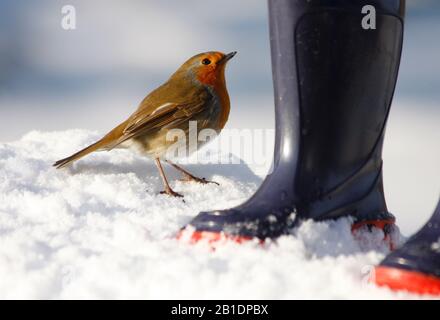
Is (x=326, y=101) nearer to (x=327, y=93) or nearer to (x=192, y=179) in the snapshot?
(x=327, y=93)

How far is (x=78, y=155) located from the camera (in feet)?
8.14

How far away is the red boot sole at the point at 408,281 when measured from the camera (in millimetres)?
1250

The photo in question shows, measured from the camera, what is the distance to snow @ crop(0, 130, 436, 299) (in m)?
1.25

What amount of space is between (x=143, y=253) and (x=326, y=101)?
590mm

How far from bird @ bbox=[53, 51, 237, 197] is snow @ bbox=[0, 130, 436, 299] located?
17.9 inches

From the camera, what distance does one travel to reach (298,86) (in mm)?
1632

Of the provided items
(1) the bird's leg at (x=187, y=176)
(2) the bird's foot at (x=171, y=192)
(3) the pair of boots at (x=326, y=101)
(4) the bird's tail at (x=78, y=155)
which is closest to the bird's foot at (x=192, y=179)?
(1) the bird's leg at (x=187, y=176)

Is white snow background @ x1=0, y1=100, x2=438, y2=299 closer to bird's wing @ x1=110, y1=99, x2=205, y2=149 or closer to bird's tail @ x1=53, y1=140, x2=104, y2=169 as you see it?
bird's tail @ x1=53, y1=140, x2=104, y2=169

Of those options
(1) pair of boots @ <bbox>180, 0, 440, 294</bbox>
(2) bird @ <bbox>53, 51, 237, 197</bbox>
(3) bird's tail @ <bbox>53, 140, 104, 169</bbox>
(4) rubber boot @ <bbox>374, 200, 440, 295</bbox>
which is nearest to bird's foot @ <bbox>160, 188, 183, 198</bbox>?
(2) bird @ <bbox>53, 51, 237, 197</bbox>

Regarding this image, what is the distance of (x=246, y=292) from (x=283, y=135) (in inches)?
21.8

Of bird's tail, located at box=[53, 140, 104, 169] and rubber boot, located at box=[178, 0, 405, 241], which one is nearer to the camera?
rubber boot, located at box=[178, 0, 405, 241]

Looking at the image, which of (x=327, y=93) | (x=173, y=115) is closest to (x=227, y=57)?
(x=173, y=115)

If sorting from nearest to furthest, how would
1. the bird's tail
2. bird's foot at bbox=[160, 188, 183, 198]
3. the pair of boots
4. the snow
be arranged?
the snow, the pair of boots, bird's foot at bbox=[160, 188, 183, 198], the bird's tail
